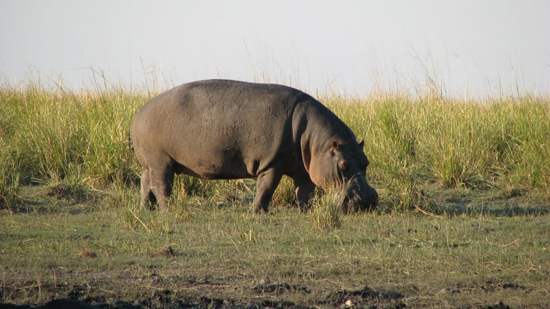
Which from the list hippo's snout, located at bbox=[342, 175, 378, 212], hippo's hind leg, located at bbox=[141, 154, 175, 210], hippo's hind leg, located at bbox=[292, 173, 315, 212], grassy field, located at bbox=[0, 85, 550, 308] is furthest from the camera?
hippo's hind leg, located at bbox=[292, 173, 315, 212]

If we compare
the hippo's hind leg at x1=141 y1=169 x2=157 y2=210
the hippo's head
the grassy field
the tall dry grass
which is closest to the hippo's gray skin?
the hippo's head

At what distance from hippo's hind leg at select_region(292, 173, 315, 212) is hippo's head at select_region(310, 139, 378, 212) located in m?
0.36

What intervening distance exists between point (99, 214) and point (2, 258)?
200 centimetres

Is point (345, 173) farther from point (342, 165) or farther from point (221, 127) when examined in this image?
point (221, 127)

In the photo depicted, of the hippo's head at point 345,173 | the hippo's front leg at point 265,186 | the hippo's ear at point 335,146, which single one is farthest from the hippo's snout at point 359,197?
the hippo's front leg at point 265,186

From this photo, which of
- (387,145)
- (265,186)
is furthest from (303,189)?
(387,145)

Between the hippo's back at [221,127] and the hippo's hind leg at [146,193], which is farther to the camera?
the hippo's hind leg at [146,193]

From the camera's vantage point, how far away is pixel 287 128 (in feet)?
22.1

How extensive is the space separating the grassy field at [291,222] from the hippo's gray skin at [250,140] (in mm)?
302

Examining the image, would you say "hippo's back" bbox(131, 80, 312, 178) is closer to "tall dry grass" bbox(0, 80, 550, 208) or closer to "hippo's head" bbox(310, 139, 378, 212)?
"hippo's head" bbox(310, 139, 378, 212)

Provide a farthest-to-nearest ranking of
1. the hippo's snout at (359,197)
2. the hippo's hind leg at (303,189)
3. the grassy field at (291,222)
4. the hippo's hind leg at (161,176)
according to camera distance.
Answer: the hippo's hind leg at (303,189)
the hippo's hind leg at (161,176)
the hippo's snout at (359,197)
the grassy field at (291,222)

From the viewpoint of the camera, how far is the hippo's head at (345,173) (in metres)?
6.68

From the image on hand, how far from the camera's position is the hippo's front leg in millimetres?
6750

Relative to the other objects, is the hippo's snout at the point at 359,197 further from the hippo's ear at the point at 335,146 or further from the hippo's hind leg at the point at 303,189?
the hippo's hind leg at the point at 303,189
